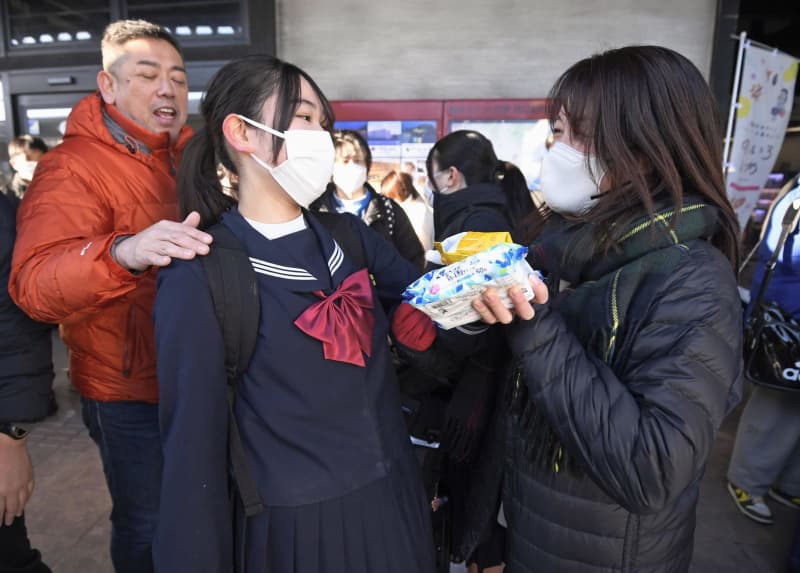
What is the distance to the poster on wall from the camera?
4887mm

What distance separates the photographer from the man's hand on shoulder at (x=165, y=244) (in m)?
1.20

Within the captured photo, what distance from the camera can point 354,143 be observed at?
3.83 m

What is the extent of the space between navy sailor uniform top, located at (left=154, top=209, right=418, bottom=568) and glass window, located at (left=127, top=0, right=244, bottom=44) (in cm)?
455

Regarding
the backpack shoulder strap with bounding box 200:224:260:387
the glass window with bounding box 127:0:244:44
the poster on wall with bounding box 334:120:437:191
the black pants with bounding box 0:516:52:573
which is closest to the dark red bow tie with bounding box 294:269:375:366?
the backpack shoulder strap with bounding box 200:224:260:387

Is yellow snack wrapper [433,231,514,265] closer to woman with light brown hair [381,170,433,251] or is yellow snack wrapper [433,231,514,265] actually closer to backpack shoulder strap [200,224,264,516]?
backpack shoulder strap [200,224,264,516]

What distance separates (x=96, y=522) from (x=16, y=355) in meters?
1.84

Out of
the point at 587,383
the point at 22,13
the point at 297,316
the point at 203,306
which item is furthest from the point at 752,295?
the point at 22,13

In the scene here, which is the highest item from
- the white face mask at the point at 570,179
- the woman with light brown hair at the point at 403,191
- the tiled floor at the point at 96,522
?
the white face mask at the point at 570,179

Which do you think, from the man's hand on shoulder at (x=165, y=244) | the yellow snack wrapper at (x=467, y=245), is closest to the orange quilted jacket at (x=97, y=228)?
the man's hand on shoulder at (x=165, y=244)

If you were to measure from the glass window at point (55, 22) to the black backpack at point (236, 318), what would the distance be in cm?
552

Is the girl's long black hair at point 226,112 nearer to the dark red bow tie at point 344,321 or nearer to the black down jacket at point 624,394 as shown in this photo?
the dark red bow tie at point 344,321

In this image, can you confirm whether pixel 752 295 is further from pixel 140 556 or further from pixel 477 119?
pixel 140 556

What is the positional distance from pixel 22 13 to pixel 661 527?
7.14m

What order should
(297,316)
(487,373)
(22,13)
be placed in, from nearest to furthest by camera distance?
(297,316) → (487,373) → (22,13)
